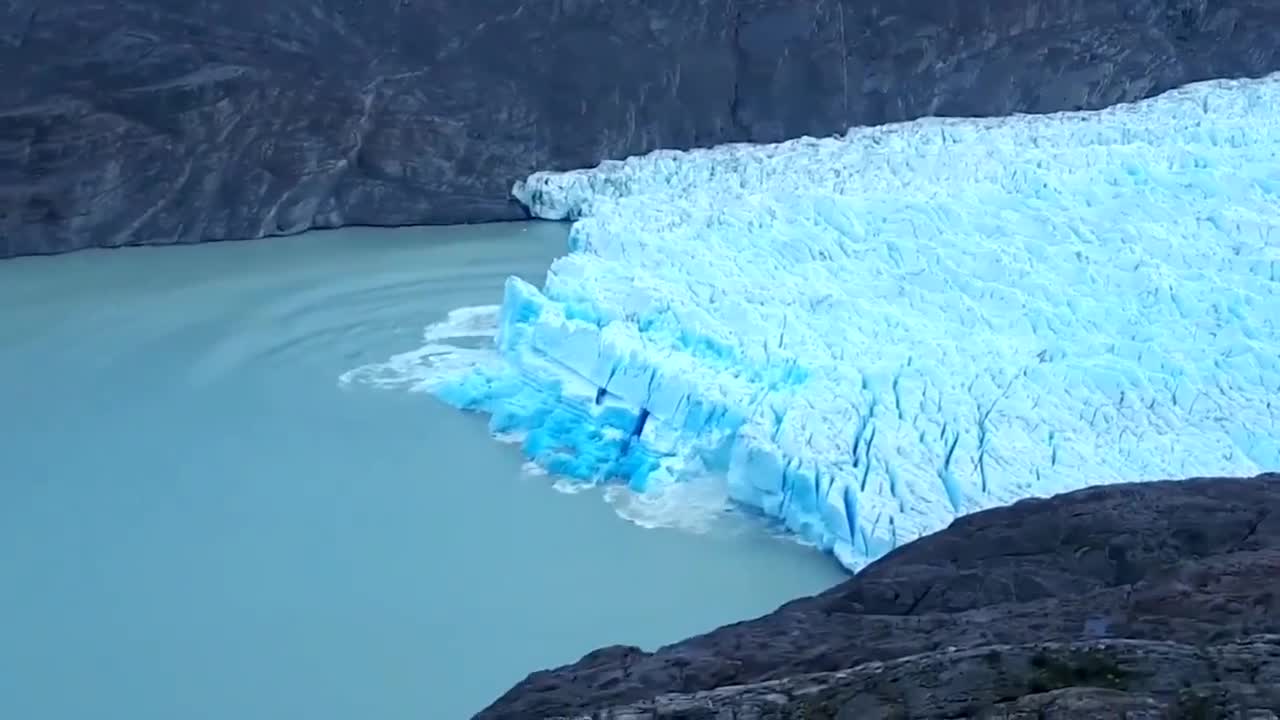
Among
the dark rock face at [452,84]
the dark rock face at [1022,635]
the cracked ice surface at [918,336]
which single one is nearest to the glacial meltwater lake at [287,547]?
the cracked ice surface at [918,336]

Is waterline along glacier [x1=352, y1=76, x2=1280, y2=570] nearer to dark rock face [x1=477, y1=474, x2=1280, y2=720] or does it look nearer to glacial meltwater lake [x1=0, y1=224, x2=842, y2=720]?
glacial meltwater lake [x1=0, y1=224, x2=842, y2=720]

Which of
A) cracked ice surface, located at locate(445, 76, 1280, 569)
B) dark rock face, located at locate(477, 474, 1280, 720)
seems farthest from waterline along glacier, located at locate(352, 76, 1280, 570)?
dark rock face, located at locate(477, 474, 1280, 720)

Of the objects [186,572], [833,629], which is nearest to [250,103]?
[186,572]

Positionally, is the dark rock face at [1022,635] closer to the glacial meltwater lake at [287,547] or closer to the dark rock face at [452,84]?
the glacial meltwater lake at [287,547]

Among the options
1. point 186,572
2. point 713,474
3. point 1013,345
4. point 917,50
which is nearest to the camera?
point 186,572

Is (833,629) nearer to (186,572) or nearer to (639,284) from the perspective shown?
(186,572)

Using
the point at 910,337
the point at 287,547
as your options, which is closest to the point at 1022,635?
the point at 287,547
